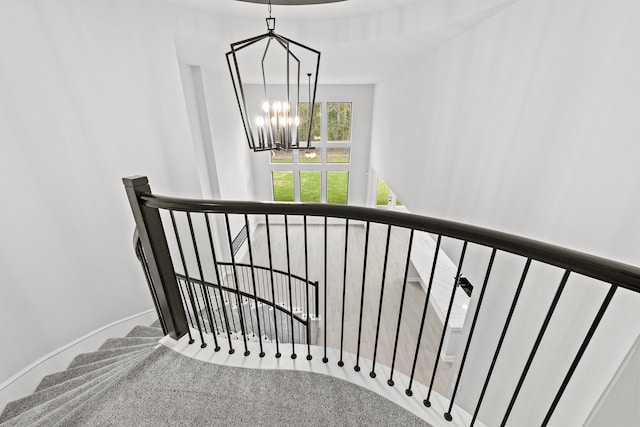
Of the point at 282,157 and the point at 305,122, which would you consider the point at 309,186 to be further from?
the point at 305,122

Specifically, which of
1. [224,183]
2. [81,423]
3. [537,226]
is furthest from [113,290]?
[537,226]

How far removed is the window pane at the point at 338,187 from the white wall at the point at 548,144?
226 inches

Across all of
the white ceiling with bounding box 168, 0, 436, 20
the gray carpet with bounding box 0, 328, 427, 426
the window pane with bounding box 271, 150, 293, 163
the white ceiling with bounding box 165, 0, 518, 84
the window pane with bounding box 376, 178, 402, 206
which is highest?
the white ceiling with bounding box 168, 0, 436, 20

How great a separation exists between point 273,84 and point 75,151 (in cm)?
630

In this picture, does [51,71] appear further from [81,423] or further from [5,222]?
[81,423]

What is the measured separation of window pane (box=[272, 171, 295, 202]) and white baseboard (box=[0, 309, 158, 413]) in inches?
248

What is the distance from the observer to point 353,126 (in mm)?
8289

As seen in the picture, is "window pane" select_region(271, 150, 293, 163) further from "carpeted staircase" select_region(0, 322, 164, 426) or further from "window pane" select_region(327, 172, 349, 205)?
"carpeted staircase" select_region(0, 322, 164, 426)

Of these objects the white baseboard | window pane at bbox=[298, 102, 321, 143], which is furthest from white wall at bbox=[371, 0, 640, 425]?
→ window pane at bbox=[298, 102, 321, 143]

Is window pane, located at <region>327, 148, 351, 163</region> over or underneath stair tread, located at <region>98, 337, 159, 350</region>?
over

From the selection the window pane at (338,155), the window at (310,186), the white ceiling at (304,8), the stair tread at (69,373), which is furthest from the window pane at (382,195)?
the stair tread at (69,373)

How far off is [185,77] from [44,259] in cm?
346

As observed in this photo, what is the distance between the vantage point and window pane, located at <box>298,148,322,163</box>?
29.1 ft

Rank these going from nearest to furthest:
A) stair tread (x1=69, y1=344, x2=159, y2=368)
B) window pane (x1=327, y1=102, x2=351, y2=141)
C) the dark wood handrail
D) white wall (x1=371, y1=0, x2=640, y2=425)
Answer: the dark wood handrail < white wall (x1=371, y1=0, x2=640, y2=425) < stair tread (x1=69, y1=344, x2=159, y2=368) < window pane (x1=327, y1=102, x2=351, y2=141)
